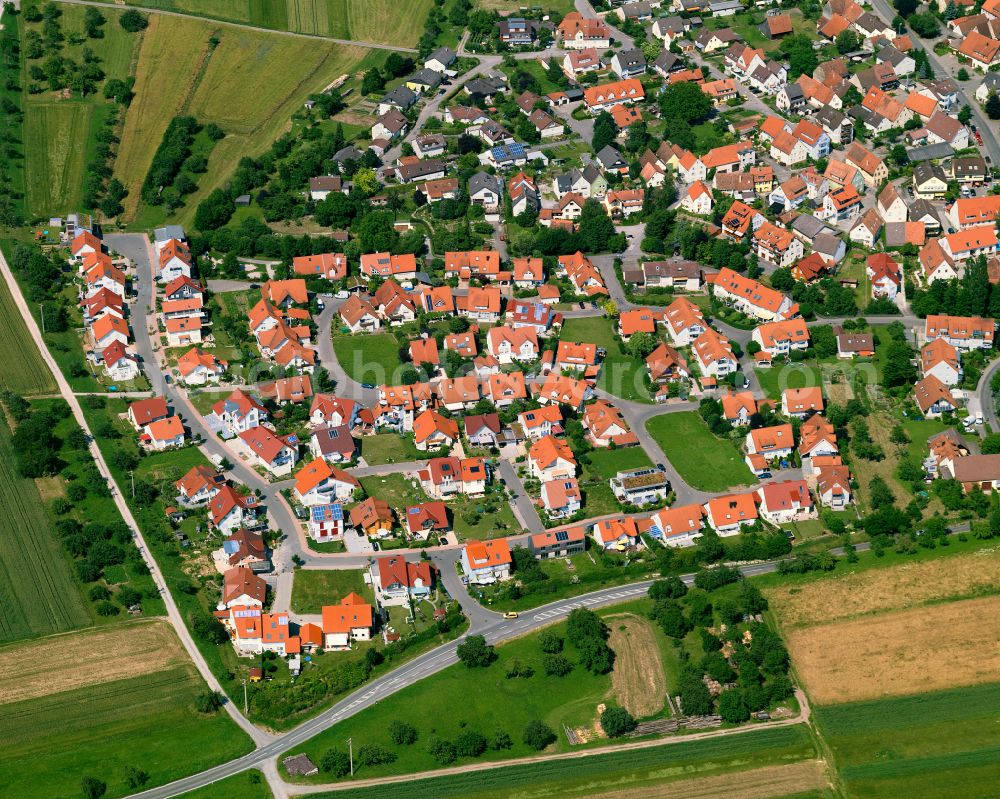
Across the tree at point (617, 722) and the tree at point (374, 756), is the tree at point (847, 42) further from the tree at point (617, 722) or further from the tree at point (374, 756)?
the tree at point (374, 756)

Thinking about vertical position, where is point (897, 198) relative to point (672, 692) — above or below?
above

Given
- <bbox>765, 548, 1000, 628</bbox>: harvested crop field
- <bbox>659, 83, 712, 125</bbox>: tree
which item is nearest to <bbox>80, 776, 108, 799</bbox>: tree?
<bbox>765, 548, 1000, 628</bbox>: harvested crop field

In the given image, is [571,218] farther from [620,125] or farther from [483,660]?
[483,660]

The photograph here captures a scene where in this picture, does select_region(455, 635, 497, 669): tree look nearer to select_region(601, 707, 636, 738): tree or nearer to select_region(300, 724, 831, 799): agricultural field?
select_region(300, 724, 831, 799): agricultural field

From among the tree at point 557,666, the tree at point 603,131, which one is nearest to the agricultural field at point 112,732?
the tree at point 557,666

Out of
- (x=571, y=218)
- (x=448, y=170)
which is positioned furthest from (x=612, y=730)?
(x=448, y=170)

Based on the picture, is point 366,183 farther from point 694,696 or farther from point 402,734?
point 694,696
